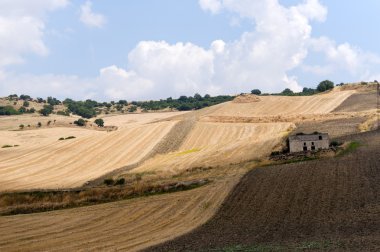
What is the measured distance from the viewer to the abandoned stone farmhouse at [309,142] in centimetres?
6644

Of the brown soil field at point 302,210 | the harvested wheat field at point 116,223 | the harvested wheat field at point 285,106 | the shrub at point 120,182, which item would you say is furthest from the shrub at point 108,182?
the harvested wheat field at point 285,106

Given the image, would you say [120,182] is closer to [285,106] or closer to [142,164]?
[142,164]

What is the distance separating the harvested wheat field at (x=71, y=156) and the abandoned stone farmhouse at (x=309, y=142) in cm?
2521

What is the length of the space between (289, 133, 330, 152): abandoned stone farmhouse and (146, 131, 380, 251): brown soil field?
8.22 metres

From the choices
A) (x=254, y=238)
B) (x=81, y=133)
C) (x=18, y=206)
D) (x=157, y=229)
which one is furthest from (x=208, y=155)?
(x=81, y=133)

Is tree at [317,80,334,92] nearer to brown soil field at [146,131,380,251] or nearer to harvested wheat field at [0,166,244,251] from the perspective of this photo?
brown soil field at [146,131,380,251]

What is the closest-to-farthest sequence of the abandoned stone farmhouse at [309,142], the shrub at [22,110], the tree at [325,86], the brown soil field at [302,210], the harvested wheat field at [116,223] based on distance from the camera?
the brown soil field at [302,210] < the harvested wheat field at [116,223] < the abandoned stone farmhouse at [309,142] < the tree at [325,86] < the shrub at [22,110]

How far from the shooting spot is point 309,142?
219 ft

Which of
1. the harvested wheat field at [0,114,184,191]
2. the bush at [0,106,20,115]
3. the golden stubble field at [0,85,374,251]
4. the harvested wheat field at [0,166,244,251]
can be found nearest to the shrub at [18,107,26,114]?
the bush at [0,106,20,115]

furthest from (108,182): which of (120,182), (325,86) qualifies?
(325,86)

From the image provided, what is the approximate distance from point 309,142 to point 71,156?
4096 centimetres

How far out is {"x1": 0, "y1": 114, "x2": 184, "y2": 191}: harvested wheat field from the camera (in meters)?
69.7

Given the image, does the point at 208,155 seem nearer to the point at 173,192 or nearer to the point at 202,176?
the point at 202,176

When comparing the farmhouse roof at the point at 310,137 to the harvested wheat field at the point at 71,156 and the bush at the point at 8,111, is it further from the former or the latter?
the bush at the point at 8,111
